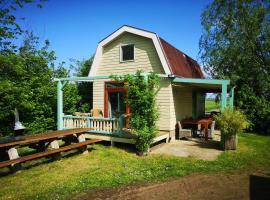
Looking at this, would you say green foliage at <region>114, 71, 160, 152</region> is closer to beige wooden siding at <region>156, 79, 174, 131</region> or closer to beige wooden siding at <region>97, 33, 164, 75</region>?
beige wooden siding at <region>156, 79, 174, 131</region>

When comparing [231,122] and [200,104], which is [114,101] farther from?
[200,104]

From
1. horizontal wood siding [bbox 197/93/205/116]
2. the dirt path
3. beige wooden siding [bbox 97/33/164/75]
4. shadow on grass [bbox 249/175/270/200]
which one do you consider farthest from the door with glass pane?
shadow on grass [bbox 249/175/270/200]

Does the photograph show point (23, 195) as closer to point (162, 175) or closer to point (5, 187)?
point (5, 187)

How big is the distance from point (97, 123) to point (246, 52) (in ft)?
37.4

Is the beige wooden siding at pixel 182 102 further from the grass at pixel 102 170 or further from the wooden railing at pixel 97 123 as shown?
the grass at pixel 102 170

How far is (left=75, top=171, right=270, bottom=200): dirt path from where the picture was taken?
16.1 feet

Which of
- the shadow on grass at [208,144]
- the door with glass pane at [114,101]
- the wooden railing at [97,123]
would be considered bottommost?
the shadow on grass at [208,144]

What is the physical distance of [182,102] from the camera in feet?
42.0

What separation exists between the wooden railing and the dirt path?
13.9 feet

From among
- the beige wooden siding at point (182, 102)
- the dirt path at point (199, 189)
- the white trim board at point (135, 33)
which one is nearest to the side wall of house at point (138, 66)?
the white trim board at point (135, 33)

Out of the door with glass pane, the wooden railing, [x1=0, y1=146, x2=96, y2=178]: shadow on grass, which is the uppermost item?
the door with glass pane

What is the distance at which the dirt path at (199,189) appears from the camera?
193 inches

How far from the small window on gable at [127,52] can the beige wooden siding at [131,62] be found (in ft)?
0.58

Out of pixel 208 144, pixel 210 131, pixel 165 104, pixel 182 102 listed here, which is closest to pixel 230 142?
pixel 208 144
